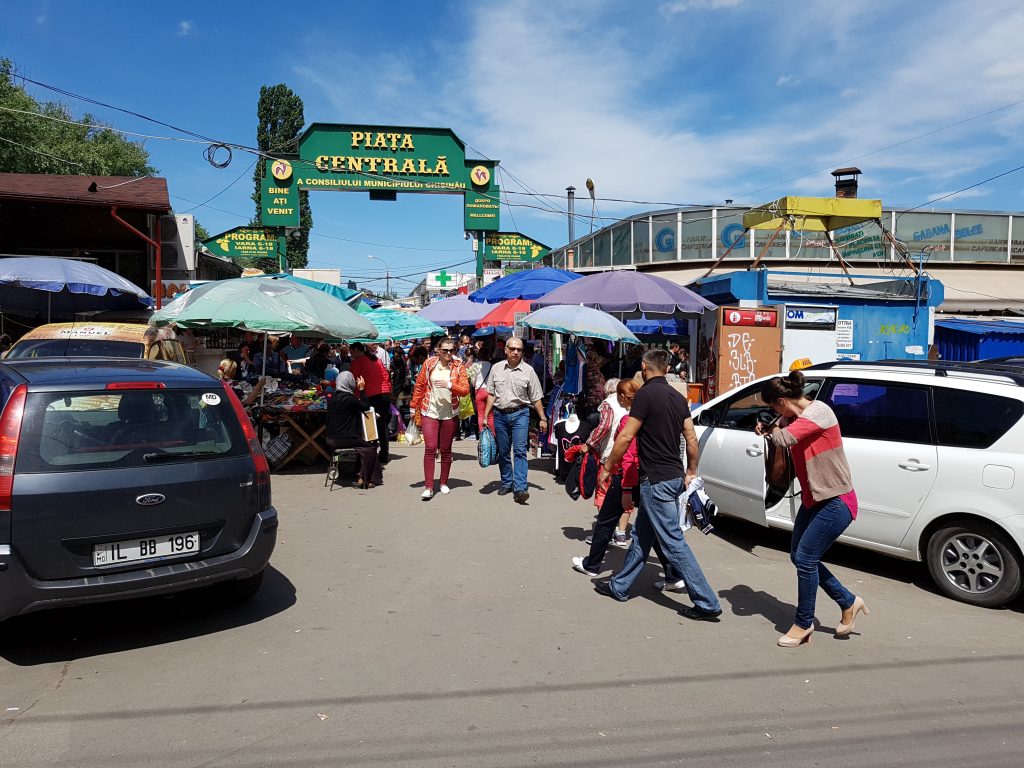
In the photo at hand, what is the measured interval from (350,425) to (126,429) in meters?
4.50

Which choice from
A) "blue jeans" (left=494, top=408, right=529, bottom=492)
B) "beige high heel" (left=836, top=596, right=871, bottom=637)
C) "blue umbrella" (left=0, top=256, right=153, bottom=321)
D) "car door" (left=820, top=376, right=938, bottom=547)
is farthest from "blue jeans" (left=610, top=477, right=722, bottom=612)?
"blue umbrella" (left=0, top=256, right=153, bottom=321)

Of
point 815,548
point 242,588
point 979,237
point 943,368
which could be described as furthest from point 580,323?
point 979,237

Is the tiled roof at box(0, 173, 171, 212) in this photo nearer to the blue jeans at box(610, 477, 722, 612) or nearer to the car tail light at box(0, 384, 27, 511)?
the car tail light at box(0, 384, 27, 511)

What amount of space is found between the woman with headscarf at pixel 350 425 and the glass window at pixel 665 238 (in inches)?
609

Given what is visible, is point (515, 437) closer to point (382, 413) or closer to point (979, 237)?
point (382, 413)

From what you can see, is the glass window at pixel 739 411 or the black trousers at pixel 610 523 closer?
the black trousers at pixel 610 523

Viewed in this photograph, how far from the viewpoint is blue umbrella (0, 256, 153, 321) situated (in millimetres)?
11141

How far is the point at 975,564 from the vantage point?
5203 millimetres

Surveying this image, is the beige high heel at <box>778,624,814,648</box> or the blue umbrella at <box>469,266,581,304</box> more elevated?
the blue umbrella at <box>469,266,581,304</box>

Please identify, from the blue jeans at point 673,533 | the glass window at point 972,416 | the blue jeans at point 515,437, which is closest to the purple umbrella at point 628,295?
the blue jeans at point 515,437

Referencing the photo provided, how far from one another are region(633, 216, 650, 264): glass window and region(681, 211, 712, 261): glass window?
1183mm

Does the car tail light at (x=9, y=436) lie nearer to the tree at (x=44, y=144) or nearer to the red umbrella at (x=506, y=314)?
the red umbrella at (x=506, y=314)

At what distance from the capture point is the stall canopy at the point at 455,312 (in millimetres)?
16016

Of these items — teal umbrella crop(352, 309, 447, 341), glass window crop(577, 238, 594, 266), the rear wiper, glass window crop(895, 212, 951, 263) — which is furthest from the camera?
glass window crop(577, 238, 594, 266)
